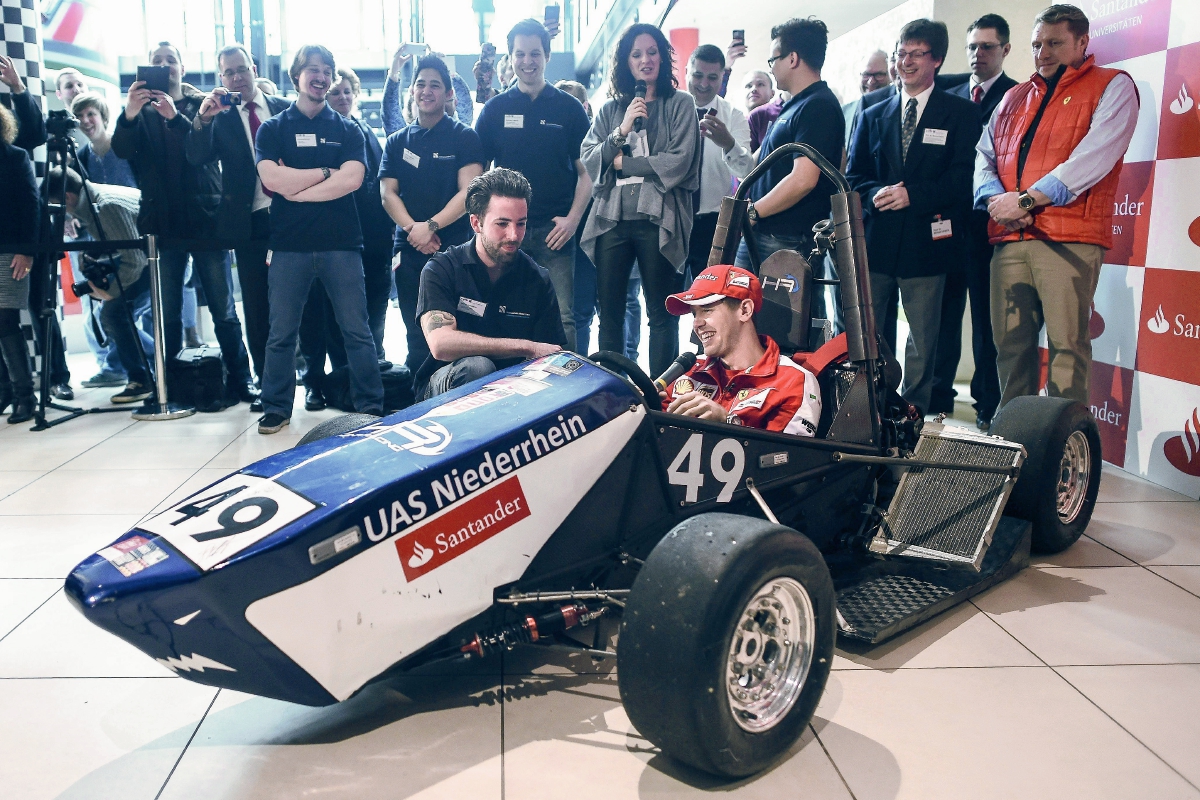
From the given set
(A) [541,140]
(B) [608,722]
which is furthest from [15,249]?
(B) [608,722]

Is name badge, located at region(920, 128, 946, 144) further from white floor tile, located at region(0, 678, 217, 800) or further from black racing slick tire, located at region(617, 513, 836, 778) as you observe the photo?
white floor tile, located at region(0, 678, 217, 800)

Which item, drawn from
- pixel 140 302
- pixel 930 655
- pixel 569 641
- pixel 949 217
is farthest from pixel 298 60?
pixel 930 655

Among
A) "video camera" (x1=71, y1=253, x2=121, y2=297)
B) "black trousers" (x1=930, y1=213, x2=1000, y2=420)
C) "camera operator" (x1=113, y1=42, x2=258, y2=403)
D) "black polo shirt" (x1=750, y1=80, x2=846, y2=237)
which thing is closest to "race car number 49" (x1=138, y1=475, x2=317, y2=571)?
"black polo shirt" (x1=750, y1=80, x2=846, y2=237)

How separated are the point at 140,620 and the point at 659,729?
3.33ft

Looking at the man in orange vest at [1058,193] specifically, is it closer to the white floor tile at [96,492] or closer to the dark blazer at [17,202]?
the white floor tile at [96,492]

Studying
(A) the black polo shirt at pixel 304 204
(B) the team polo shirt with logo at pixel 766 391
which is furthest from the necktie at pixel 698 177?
(B) the team polo shirt with logo at pixel 766 391

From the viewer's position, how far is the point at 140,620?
6.00ft

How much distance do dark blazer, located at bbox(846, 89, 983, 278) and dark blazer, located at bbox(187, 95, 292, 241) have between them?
11.5 ft

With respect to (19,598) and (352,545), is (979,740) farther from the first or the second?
(19,598)

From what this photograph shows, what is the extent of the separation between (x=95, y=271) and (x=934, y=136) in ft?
15.6

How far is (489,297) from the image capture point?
354 cm

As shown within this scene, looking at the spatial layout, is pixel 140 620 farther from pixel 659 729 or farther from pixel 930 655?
pixel 930 655

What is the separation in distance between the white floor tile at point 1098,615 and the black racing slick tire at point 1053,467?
0.58 feet

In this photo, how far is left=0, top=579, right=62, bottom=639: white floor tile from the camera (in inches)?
110
